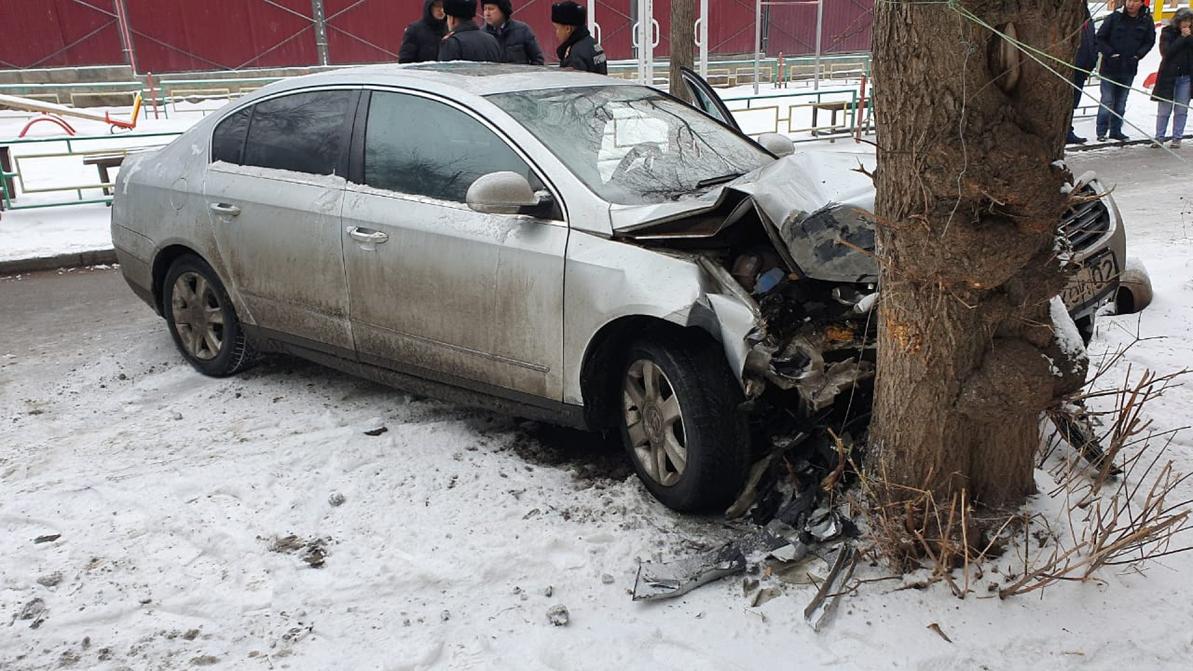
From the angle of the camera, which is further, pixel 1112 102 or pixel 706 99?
pixel 1112 102

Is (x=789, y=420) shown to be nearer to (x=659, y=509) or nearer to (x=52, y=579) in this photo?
(x=659, y=509)

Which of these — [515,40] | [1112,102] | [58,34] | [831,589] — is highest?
[58,34]

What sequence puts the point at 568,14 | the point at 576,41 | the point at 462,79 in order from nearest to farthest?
the point at 462,79 → the point at 568,14 → the point at 576,41

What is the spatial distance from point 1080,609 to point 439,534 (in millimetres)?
2113

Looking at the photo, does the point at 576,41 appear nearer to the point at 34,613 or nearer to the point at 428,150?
the point at 428,150

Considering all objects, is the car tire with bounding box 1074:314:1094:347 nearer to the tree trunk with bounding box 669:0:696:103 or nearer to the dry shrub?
the dry shrub

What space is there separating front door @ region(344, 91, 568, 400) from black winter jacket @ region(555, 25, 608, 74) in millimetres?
3893

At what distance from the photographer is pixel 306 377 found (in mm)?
5059

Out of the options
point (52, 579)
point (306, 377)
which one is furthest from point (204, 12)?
point (52, 579)

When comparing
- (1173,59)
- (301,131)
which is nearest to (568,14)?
(301,131)

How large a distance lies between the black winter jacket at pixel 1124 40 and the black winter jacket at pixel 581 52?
29.9 ft

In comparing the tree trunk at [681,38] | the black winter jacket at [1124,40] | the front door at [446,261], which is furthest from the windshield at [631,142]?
the black winter jacket at [1124,40]

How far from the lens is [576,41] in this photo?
7.89 metres

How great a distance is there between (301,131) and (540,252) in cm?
169
